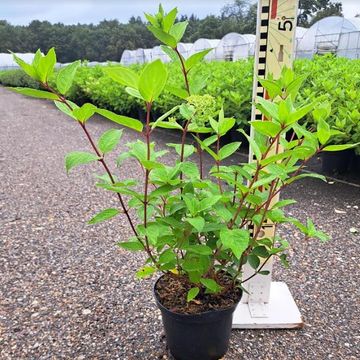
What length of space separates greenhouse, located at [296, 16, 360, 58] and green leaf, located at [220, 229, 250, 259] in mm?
15078

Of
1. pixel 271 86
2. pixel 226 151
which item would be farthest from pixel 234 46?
pixel 271 86

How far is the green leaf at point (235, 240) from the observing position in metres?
1.03

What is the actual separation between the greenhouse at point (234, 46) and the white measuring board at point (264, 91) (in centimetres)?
1749

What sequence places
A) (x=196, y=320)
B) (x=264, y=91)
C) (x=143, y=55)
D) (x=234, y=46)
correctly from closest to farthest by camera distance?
1. (x=196, y=320)
2. (x=264, y=91)
3. (x=234, y=46)
4. (x=143, y=55)

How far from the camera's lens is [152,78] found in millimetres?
867

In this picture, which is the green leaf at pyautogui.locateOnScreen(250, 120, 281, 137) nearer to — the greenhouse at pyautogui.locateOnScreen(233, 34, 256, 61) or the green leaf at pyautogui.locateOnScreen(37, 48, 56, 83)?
the green leaf at pyautogui.locateOnScreen(37, 48, 56, 83)

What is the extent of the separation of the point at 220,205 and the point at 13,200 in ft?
8.55

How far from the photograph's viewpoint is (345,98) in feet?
10.9

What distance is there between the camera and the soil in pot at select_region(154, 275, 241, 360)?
1338 millimetres

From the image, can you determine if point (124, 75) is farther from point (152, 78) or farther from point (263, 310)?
point (263, 310)

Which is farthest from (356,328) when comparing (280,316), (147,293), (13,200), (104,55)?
(104,55)

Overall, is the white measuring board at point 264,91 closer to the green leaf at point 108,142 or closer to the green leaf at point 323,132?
the green leaf at point 323,132

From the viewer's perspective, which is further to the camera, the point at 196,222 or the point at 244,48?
the point at 244,48

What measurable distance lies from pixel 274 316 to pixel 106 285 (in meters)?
0.86
